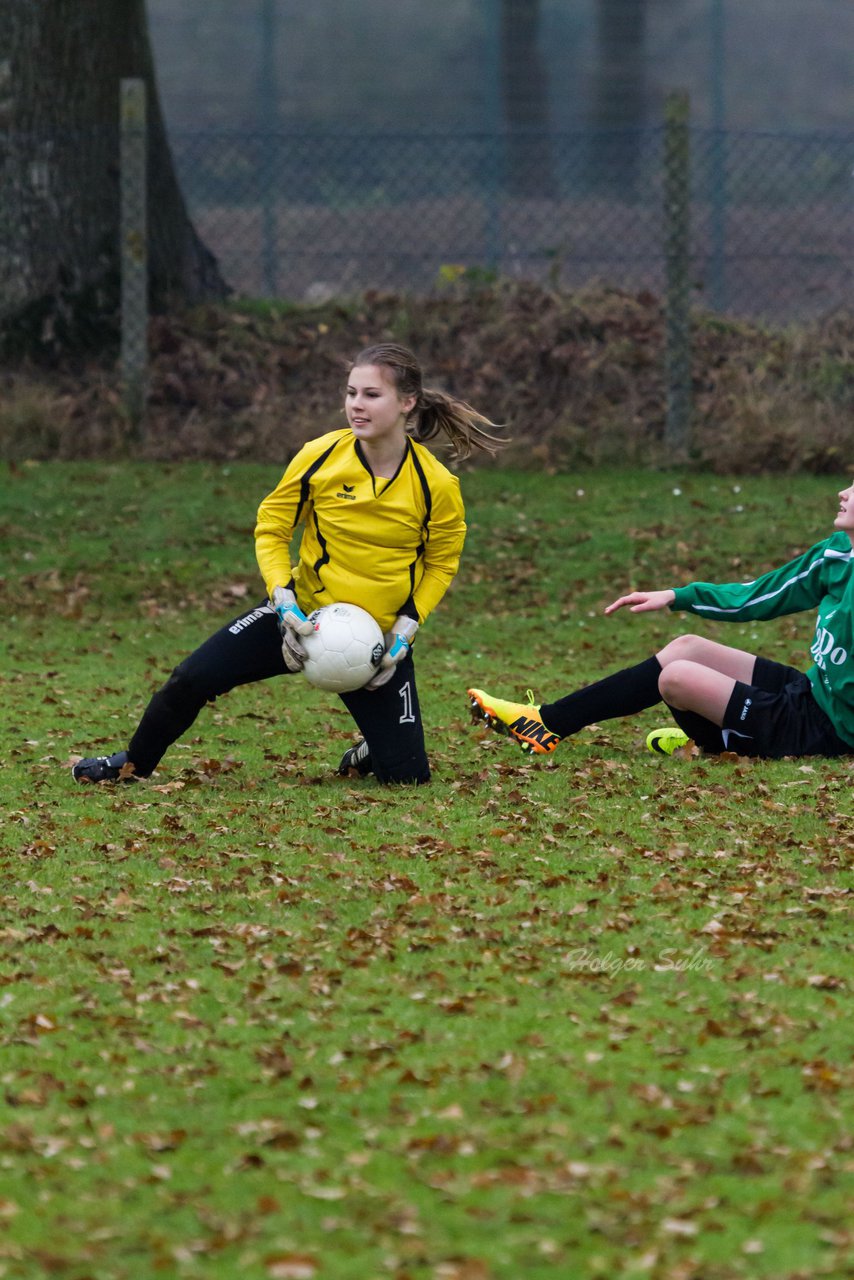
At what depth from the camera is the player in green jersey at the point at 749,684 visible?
25.0ft

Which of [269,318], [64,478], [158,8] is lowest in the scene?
[64,478]

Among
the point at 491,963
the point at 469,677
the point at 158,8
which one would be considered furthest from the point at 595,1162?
the point at 158,8

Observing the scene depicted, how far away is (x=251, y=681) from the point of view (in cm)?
750

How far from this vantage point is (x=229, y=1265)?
348 cm

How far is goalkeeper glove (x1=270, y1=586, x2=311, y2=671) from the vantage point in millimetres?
7133

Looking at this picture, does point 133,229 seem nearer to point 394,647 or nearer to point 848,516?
point 394,647

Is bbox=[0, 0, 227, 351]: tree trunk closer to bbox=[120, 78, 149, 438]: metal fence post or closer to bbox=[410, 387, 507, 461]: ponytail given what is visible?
bbox=[120, 78, 149, 438]: metal fence post

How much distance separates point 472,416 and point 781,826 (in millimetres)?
2271

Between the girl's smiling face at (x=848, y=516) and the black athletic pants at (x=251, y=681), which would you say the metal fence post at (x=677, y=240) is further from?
the black athletic pants at (x=251, y=681)

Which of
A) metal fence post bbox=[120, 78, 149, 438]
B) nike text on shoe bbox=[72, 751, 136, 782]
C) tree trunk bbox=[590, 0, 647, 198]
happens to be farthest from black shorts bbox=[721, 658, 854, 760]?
tree trunk bbox=[590, 0, 647, 198]

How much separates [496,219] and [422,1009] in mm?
13973

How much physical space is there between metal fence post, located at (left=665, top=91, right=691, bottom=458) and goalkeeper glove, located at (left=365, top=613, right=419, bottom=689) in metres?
7.52

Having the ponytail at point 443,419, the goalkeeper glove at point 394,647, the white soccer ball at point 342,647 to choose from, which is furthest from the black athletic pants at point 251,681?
the ponytail at point 443,419

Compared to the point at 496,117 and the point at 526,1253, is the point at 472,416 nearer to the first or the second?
the point at 526,1253
